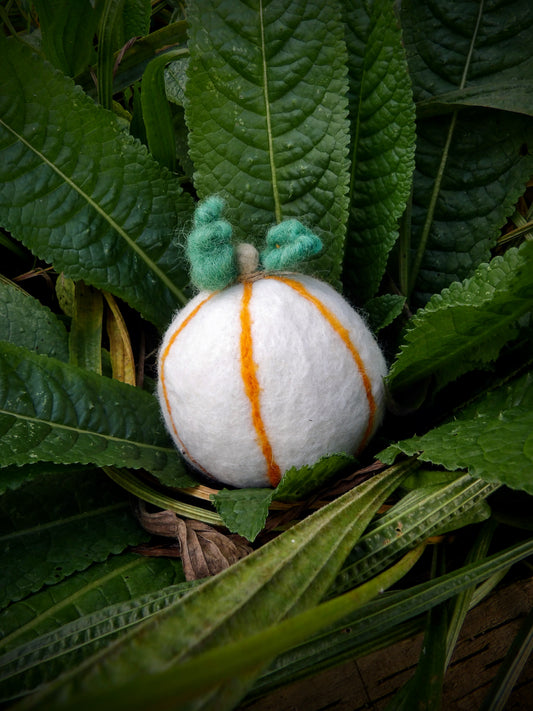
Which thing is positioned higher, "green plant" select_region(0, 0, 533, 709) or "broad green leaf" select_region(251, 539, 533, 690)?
"green plant" select_region(0, 0, 533, 709)

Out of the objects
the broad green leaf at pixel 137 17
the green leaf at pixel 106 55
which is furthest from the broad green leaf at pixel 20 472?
the broad green leaf at pixel 137 17

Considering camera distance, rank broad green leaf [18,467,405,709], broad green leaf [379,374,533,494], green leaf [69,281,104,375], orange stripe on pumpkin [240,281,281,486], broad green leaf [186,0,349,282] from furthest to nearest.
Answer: green leaf [69,281,104,375], broad green leaf [186,0,349,282], orange stripe on pumpkin [240,281,281,486], broad green leaf [379,374,533,494], broad green leaf [18,467,405,709]

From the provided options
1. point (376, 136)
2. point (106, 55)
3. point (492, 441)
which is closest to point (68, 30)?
→ point (106, 55)

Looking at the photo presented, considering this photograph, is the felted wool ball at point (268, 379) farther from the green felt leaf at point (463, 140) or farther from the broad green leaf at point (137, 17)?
the broad green leaf at point (137, 17)

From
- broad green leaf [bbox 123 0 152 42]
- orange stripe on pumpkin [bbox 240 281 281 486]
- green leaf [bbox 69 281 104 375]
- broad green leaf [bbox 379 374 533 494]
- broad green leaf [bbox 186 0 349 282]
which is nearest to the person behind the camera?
broad green leaf [bbox 379 374 533 494]

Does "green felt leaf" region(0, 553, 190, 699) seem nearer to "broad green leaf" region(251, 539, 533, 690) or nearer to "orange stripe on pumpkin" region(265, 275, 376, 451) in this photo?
"broad green leaf" region(251, 539, 533, 690)

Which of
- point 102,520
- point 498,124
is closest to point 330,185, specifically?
point 498,124

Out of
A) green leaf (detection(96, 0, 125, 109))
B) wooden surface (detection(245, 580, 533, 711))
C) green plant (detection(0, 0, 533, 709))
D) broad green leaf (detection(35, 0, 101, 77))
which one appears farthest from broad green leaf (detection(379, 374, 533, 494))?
broad green leaf (detection(35, 0, 101, 77))

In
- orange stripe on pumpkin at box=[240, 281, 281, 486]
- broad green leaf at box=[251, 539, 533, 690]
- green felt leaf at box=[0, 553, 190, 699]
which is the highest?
orange stripe on pumpkin at box=[240, 281, 281, 486]
